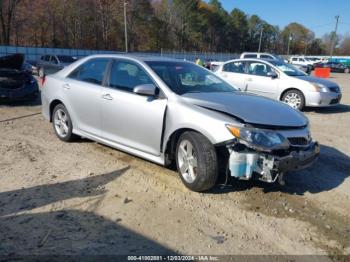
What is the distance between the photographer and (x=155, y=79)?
505 centimetres

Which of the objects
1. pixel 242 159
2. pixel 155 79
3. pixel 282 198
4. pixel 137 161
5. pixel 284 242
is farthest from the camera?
pixel 137 161

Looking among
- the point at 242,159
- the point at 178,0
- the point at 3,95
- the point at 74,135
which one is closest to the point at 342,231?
the point at 242,159

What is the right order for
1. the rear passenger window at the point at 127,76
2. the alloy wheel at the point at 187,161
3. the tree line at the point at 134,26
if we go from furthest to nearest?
the tree line at the point at 134,26, the rear passenger window at the point at 127,76, the alloy wheel at the point at 187,161

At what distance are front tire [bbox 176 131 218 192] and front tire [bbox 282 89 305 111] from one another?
7.31 metres

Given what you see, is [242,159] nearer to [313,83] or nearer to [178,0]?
[313,83]

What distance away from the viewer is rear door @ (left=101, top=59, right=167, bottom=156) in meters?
4.93

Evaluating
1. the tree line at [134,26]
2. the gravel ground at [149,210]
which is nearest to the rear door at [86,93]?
the gravel ground at [149,210]

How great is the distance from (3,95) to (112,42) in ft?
222

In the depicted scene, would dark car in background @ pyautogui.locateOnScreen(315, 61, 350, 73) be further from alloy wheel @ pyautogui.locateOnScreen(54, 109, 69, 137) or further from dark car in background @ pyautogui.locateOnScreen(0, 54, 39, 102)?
alloy wheel @ pyautogui.locateOnScreen(54, 109, 69, 137)

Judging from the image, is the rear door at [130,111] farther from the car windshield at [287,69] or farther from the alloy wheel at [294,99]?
the car windshield at [287,69]

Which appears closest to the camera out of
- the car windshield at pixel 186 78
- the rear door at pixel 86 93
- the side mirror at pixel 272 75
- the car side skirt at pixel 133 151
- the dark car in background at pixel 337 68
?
the car side skirt at pixel 133 151

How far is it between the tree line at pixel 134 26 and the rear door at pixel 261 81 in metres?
57.5

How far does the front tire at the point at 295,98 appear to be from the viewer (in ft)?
36.6

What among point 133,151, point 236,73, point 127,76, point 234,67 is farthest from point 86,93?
point 234,67
